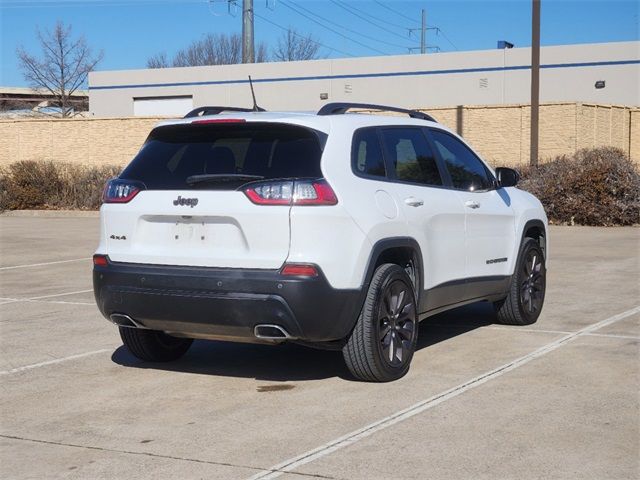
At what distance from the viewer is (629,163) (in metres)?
21.8

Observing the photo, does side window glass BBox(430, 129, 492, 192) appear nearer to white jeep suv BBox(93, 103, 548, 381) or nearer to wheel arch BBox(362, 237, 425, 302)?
white jeep suv BBox(93, 103, 548, 381)

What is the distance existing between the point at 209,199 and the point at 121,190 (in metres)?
0.76

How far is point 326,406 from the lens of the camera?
246 inches

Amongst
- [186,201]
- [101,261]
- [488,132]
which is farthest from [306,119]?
[488,132]

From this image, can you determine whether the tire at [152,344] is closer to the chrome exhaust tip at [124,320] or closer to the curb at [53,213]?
the chrome exhaust tip at [124,320]

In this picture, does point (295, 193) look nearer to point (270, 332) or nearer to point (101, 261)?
point (270, 332)

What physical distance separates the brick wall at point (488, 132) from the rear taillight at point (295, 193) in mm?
21501

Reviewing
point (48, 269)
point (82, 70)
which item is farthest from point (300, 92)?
point (48, 269)

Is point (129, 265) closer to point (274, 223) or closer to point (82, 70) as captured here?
point (274, 223)

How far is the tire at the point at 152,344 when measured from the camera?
7480mm

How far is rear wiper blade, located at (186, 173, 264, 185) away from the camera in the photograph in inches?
253

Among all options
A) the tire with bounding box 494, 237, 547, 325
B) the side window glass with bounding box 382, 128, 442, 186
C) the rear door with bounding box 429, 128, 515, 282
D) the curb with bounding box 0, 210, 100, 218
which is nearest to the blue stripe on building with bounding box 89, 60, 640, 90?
the curb with bounding box 0, 210, 100, 218

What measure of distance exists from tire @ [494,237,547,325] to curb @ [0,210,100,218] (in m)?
19.6

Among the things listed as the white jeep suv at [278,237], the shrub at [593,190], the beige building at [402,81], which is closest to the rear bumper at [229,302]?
the white jeep suv at [278,237]
